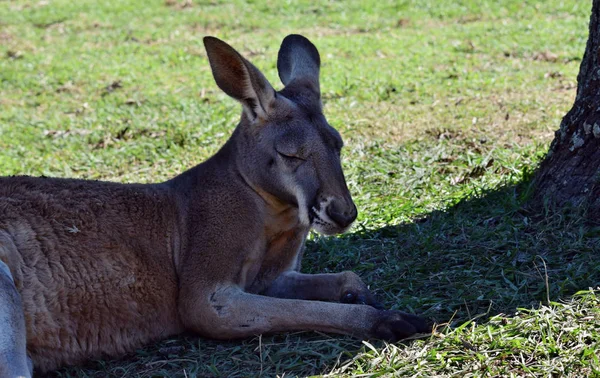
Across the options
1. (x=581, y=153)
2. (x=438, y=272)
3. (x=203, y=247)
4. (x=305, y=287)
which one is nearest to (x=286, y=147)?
(x=203, y=247)

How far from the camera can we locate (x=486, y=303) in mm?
4020

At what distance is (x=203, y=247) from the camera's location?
4227 mm

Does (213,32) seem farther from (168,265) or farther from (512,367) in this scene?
(512,367)

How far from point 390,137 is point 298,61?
2153 mm

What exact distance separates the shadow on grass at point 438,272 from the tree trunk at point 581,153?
0.40 feet

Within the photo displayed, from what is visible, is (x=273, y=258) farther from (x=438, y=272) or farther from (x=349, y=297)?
(x=438, y=272)

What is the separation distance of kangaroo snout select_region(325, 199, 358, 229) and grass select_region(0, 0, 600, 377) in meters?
0.58

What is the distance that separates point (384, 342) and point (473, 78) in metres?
5.47

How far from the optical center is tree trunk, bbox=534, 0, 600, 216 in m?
4.75

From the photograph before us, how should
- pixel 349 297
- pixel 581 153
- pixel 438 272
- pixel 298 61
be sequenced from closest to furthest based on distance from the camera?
pixel 349 297 < pixel 438 272 < pixel 581 153 < pixel 298 61

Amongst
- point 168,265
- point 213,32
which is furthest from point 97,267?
point 213,32

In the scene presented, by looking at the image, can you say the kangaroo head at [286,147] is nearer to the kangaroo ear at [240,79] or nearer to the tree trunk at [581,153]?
the kangaroo ear at [240,79]

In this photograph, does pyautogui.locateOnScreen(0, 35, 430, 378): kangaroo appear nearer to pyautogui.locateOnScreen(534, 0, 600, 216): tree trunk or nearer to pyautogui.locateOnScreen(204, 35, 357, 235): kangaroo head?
pyautogui.locateOnScreen(204, 35, 357, 235): kangaroo head

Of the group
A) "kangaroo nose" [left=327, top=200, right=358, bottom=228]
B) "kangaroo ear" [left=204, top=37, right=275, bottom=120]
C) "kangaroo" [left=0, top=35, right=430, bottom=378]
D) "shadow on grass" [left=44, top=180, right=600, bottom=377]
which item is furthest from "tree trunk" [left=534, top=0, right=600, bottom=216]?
"kangaroo ear" [left=204, top=37, right=275, bottom=120]
